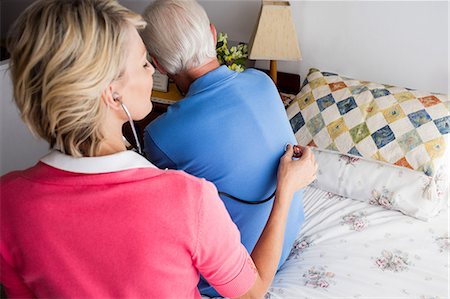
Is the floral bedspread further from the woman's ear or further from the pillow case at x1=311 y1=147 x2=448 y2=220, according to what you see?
the woman's ear

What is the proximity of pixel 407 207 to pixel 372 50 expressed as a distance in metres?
0.69

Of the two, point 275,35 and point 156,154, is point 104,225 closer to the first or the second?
point 156,154

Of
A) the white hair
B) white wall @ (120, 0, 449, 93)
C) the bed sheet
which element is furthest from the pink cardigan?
white wall @ (120, 0, 449, 93)

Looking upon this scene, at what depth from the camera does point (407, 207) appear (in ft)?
4.74

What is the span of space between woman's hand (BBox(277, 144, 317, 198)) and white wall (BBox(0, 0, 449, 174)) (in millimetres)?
897

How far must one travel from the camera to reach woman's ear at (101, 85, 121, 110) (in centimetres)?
68

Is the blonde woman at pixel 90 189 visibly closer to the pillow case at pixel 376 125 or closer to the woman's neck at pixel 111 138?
the woman's neck at pixel 111 138

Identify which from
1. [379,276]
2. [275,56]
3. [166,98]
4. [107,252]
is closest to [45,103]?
[107,252]

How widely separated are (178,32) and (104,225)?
0.59 m

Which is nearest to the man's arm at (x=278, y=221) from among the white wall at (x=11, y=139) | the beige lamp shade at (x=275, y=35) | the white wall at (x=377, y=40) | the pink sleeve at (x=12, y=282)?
the pink sleeve at (x=12, y=282)

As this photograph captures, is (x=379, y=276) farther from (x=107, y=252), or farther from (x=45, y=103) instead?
(x=45, y=103)

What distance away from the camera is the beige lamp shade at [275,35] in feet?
5.53

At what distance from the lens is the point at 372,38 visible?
1.76 meters

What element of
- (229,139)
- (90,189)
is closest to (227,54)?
(229,139)
